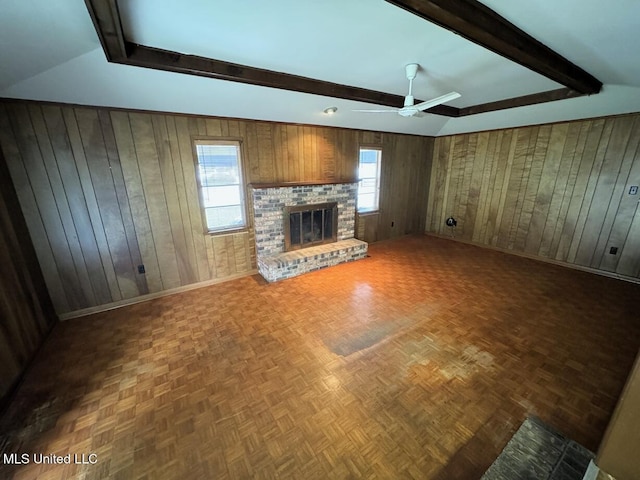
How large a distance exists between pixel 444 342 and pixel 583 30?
104 inches

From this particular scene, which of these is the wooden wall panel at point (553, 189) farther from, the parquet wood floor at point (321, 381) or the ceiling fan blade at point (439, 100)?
the ceiling fan blade at point (439, 100)

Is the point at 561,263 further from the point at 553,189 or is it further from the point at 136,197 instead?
the point at 136,197

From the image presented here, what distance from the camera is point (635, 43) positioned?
6.10ft

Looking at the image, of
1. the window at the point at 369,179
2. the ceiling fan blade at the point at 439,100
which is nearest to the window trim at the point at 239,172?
the window at the point at 369,179

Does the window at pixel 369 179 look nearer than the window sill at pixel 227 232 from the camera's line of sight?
No

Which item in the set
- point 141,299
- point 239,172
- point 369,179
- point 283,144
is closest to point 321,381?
point 141,299

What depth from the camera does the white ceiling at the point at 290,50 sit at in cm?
158

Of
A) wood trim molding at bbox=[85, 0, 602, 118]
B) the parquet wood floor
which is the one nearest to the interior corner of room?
wood trim molding at bbox=[85, 0, 602, 118]

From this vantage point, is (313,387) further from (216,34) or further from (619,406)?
(216,34)

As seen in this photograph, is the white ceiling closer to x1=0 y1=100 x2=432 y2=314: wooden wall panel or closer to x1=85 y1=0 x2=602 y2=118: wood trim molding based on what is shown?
x1=85 y1=0 x2=602 y2=118: wood trim molding

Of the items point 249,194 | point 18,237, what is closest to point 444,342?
point 249,194

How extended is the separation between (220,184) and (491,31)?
3.23 m

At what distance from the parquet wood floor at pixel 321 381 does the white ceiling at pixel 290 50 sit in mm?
2421

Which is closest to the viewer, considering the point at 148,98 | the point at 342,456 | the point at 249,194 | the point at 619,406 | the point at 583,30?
the point at 619,406
